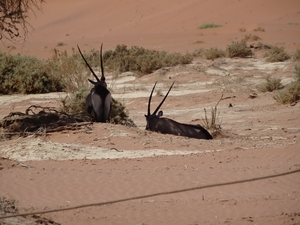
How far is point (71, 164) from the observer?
971cm

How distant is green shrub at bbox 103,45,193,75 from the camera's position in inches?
989

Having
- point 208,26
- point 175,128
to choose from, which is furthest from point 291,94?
point 208,26

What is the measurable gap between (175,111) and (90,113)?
4881mm

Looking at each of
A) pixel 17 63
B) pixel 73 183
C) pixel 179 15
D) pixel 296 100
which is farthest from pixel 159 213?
pixel 179 15

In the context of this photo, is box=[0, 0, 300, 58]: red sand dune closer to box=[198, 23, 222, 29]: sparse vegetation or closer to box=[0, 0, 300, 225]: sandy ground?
box=[198, 23, 222, 29]: sparse vegetation

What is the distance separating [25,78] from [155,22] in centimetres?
3807

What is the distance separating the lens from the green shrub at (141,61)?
2512 centimetres

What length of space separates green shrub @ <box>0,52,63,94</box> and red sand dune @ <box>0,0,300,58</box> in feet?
55.2

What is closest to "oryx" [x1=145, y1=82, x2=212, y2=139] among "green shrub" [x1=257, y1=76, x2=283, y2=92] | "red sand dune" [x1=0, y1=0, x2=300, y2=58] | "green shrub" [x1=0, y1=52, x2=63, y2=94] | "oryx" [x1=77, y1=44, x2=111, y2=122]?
"oryx" [x1=77, y1=44, x2=111, y2=122]

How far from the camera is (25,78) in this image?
20672 mm

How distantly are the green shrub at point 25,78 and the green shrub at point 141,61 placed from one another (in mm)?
A: 4206

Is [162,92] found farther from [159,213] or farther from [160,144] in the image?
[159,213]

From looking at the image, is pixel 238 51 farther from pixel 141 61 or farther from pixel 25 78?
pixel 25 78

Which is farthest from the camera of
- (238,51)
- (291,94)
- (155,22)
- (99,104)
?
(155,22)
